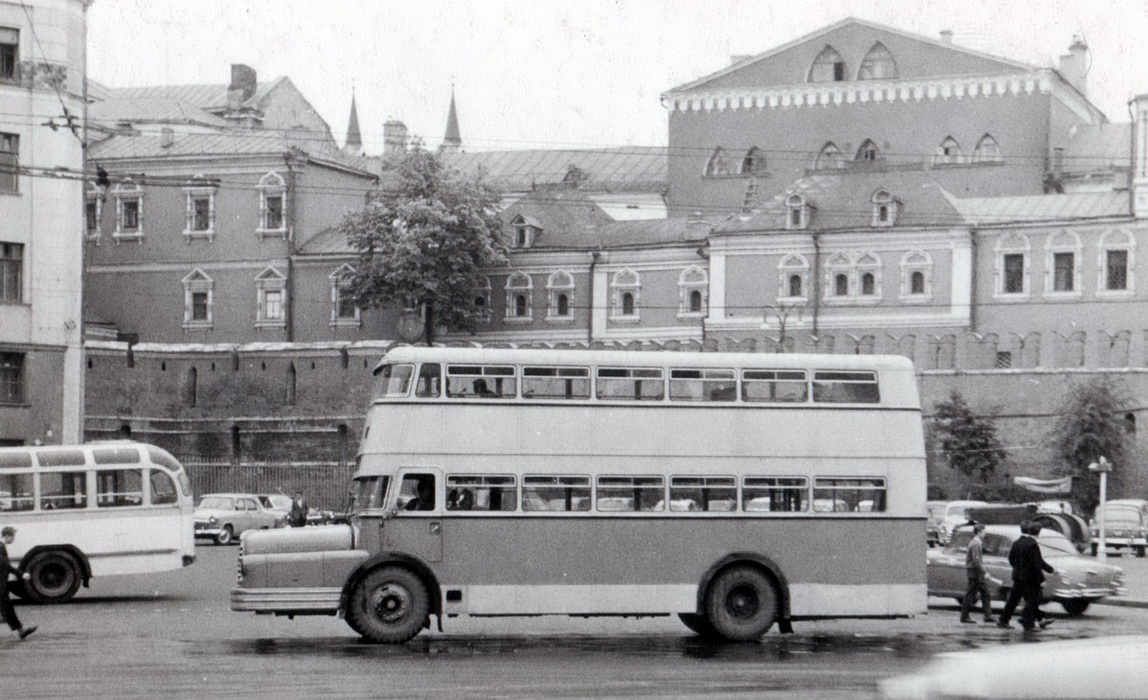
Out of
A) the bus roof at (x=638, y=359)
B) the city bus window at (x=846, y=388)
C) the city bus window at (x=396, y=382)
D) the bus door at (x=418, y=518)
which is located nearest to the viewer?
the bus door at (x=418, y=518)

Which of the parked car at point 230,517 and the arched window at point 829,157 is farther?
the arched window at point 829,157

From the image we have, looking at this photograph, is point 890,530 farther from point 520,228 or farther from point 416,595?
point 520,228

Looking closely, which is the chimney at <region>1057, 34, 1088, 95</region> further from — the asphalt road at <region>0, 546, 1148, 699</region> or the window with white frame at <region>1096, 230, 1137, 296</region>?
the asphalt road at <region>0, 546, 1148, 699</region>

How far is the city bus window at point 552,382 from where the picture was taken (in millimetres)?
21844

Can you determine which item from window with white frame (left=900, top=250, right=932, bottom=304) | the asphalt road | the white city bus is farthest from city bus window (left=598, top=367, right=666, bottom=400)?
window with white frame (left=900, top=250, right=932, bottom=304)

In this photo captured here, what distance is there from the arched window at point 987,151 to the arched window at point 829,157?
564cm

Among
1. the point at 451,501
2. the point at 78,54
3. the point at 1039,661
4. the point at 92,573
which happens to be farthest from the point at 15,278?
the point at 1039,661

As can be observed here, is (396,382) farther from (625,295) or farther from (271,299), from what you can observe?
(271,299)

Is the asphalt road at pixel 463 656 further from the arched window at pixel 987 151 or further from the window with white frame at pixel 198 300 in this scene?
the window with white frame at pixel 198 300

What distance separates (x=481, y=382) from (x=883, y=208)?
52.0m

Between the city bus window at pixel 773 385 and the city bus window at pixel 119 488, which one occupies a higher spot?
the city bus window at pixel 773 385

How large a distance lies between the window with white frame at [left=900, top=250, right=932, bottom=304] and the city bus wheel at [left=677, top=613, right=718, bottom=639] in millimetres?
48040

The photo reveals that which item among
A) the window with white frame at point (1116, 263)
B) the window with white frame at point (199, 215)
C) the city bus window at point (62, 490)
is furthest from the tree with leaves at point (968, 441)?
the city bus window at point (62, 490)

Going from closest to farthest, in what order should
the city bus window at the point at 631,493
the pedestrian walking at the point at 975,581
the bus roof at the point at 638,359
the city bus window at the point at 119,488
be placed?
the bus roof at the point at 638,359 → the city bus window at the point at 631,493 → the pedestrian walking at the point at 975,581 → the city bus window at the point at 119,488
